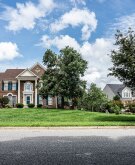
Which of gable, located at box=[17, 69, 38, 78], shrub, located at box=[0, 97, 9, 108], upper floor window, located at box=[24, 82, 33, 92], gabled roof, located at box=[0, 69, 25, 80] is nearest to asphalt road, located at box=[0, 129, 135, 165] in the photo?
shrub, located at box=[0, 97, 9, 108]

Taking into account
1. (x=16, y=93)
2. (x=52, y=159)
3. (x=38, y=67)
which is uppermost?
(x=38, y=67)

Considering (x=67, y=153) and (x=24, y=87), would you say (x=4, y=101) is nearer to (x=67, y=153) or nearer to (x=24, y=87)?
(x=24, y=87)

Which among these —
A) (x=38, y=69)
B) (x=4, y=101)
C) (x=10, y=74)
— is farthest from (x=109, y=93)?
(x=4, y=101)

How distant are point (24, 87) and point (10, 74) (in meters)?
4.63

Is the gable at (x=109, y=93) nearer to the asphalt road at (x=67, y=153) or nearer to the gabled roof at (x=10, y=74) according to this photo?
the gabled roof at (x=10, y=74)

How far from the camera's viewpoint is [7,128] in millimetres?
20516

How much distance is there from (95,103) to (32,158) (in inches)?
2070

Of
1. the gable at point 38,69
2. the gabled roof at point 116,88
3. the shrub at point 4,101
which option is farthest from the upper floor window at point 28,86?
the gabled roof at point 116,88

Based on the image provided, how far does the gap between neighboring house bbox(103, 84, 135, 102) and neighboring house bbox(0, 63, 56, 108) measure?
3511 centimetres

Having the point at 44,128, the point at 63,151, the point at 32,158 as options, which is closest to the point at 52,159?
the point at 32,158

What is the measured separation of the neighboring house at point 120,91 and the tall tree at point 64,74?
132ft

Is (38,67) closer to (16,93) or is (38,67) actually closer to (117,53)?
(16,93)

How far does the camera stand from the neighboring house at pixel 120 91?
334 ft

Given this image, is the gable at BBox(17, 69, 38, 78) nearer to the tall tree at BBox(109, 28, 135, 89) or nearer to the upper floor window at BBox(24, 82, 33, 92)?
the upper floor window at BBox(24, 82, 33, 92)
